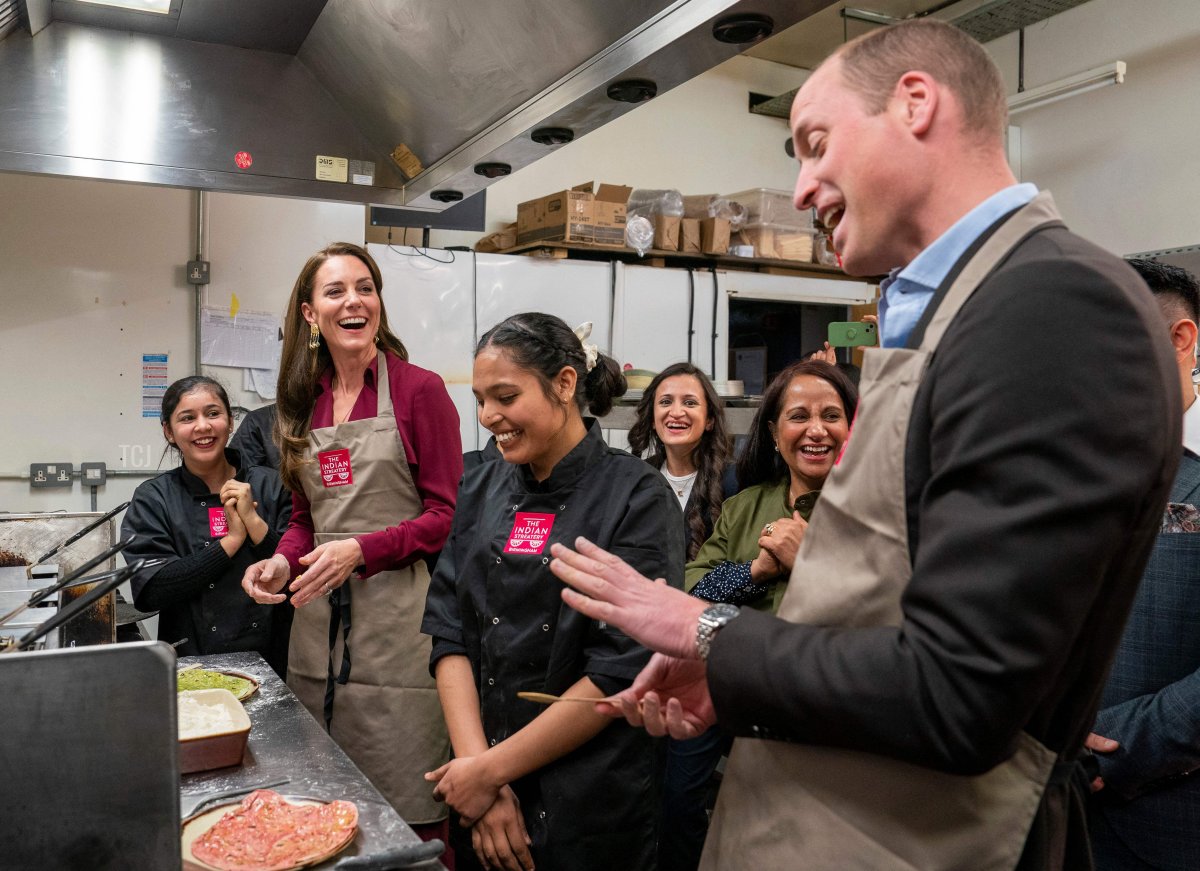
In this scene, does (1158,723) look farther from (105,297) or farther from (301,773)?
(105,297)

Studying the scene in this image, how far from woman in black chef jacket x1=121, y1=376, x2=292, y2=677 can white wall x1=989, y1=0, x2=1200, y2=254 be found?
4391mm

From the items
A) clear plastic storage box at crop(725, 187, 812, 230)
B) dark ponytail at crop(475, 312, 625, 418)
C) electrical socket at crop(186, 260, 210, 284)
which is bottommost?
dark ponytail at crop(475, 312, 625, 418)

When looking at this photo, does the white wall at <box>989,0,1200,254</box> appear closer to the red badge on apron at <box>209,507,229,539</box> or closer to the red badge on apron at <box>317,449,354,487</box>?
the red badge on apron at <box>317,449,354,487</box>

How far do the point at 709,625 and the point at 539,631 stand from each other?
28.6 inches

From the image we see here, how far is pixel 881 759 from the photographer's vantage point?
0.79m

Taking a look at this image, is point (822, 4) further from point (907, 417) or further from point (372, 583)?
point (372, 583)

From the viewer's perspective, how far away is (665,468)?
10.2ft

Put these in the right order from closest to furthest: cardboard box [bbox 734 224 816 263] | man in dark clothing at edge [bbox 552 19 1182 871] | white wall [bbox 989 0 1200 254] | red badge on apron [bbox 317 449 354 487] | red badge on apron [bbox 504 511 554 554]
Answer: man in dark clothing at edge [bbox 552 19 1182 871], red badge on apron [bbox 504 511 554 554], red badge on apron [bbox 317 449 354 487], white wall [bbox 989 0 1200 254], cardboard box [bbox 734 224 816 263]

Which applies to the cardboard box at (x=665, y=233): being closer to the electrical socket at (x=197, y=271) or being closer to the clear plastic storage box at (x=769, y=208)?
the clear plastic storage box at (x=769, y=208)

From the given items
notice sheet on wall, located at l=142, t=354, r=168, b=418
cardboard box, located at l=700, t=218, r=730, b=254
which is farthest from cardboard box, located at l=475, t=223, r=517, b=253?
notice sheet on wall, located at l=142, t=354, r=168, b=418

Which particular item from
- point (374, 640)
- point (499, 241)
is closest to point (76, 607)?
point (374, 640)

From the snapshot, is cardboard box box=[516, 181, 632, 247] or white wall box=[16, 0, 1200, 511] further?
cardboard box box=[516, 181, 632, 247]

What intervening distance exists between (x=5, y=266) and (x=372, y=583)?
228 cm

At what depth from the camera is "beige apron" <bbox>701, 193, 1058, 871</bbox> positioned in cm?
76
